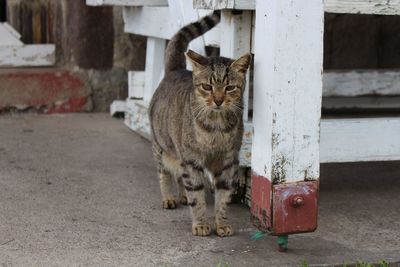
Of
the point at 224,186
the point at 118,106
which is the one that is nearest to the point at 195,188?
the point at 224,186

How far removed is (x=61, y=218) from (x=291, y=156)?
1.16 m

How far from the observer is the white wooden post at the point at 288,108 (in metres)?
2.79

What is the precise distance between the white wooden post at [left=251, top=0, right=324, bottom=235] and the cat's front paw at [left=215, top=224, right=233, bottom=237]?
0.37 meters

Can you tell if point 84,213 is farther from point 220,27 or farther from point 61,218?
point 220,27

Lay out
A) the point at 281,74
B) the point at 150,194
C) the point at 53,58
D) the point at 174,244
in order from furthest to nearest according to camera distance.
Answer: the point at 53,58 < the point at 150,194 < the point at 174,244 < the point at 281,74

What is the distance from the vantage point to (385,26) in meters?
6.04

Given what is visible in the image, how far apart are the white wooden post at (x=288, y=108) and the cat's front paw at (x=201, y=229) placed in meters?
0.41

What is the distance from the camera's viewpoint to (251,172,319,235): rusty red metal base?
2883 millimetres

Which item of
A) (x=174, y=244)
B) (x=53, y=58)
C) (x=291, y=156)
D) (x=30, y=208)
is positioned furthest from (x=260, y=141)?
(x=53, y=58)

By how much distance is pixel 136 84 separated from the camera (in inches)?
219

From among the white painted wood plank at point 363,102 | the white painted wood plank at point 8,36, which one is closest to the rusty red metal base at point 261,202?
the white painted wood plank at point 363,102

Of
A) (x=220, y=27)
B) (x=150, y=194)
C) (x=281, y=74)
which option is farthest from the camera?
(x=150, y=194)

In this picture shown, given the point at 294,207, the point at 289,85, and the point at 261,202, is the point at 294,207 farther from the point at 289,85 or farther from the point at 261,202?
the point at 289,85

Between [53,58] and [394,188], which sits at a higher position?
[53,58]
